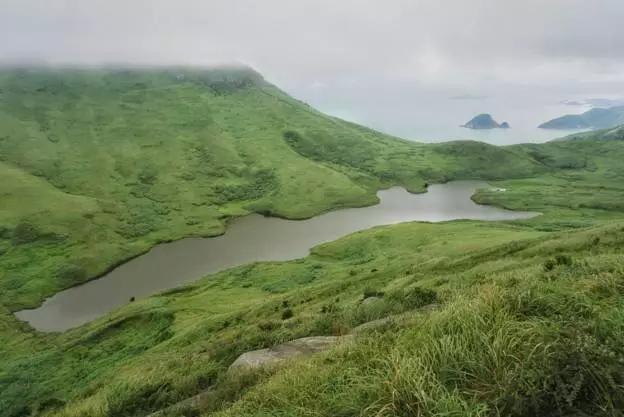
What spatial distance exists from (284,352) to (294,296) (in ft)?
97.7

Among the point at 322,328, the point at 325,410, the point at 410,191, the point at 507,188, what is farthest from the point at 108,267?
the point at 507,188

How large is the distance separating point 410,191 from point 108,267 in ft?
439

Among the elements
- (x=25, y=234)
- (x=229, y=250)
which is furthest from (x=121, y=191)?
(x=229, y=250)

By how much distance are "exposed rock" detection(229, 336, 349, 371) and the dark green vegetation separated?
44.7 inches

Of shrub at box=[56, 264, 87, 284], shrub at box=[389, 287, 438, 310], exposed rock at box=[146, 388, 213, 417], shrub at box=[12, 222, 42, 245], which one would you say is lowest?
shrub at box=[56, 264, 87, 284]

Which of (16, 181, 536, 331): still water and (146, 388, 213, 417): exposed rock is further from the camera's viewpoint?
(16, 181, 536, 331): still water

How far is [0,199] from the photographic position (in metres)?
125

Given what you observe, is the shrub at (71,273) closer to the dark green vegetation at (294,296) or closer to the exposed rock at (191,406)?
the dark green vegetation at (294,296)

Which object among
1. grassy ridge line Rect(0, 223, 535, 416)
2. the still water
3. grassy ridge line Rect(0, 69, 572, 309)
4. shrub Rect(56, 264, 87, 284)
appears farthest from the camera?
grassy ridge line Rect(0, 69, 572, 309)

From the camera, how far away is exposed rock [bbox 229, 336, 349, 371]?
1254cm

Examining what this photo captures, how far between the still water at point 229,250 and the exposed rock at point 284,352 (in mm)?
67393

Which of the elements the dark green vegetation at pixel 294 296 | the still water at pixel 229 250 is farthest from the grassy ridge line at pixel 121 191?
the still water at pixel 229 250

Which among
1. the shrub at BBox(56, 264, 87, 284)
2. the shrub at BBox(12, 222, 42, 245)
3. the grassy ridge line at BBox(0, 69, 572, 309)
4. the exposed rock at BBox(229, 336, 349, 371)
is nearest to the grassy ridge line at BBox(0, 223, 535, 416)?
the exposed rock at BBox(229, 336, 349, 371)

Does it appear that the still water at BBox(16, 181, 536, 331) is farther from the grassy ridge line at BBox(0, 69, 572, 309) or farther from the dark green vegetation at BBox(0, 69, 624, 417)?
the dark green vegetation at BBox(0, 69, 624, 417)
